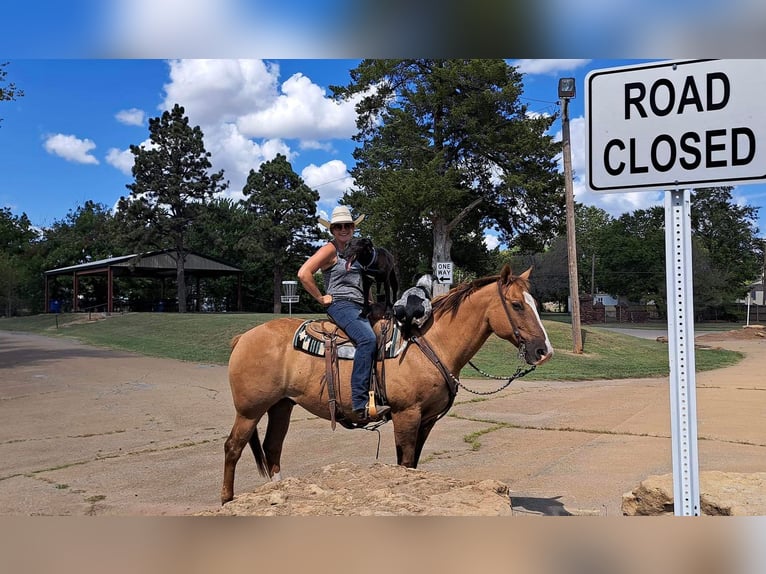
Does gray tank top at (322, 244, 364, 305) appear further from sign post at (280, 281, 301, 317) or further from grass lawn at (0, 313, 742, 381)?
sign post at (280, 281, 301, 317)

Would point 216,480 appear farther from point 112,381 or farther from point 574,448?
point 112,381

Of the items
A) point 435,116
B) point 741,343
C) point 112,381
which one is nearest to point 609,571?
point 112,381

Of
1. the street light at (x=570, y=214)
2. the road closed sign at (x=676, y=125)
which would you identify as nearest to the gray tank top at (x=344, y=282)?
the road closed sign at (x=676, y=125)

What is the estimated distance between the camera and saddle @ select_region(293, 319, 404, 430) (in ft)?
15.7

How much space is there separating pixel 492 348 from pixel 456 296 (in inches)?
591

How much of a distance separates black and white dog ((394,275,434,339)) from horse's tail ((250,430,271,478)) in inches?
62.5

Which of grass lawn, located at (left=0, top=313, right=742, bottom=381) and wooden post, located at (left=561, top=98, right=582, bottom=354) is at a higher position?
wooden post, located at (left=561, top=98, right=582, bottom=354)

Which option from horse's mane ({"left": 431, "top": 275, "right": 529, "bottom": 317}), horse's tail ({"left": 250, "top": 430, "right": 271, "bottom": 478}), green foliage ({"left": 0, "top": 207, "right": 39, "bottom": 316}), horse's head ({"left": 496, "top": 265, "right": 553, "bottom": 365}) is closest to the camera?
horse's head ({"left": 496, "top": 265, "right": 553, "bottom": 365})

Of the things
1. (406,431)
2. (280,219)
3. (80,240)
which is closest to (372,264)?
(406,431)

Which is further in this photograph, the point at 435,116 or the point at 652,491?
the point at 435,116

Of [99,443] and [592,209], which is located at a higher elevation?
[592,209]

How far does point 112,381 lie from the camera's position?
13.7 metres

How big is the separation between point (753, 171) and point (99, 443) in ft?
26.9

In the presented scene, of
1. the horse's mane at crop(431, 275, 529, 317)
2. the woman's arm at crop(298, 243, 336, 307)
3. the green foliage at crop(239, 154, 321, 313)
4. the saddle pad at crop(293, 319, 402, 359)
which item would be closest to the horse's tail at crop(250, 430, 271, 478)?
the saddle pad at crop(293, 319, 402, 359)
